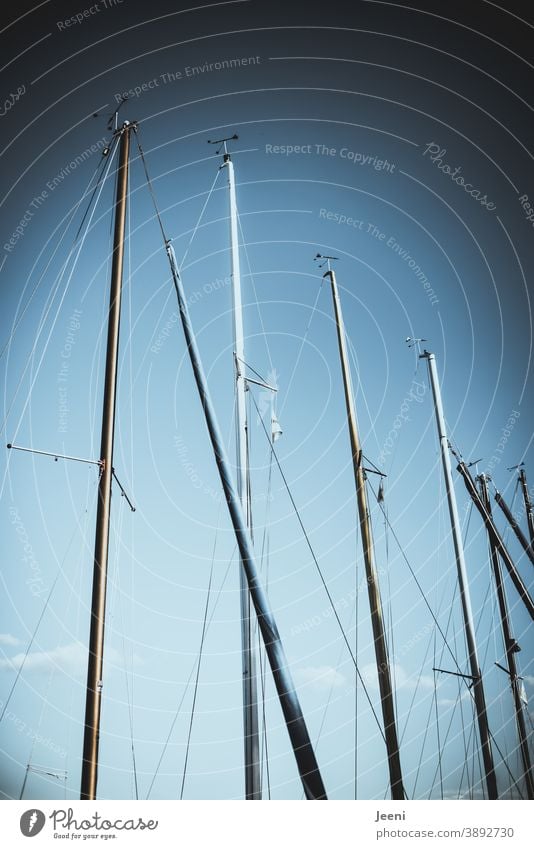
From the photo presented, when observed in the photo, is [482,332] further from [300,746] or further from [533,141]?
[300,746]

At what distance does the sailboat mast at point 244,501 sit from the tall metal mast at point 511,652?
2958 millimetres

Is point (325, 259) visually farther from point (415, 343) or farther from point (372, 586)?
point (372, 586)

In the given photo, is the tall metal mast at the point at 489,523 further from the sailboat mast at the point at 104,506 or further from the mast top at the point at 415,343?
the sailboat mast at the point at 104,506

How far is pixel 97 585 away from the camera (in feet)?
14.9

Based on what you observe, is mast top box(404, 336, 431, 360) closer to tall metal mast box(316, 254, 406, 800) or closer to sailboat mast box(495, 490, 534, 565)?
tall metal mast box(316, 254, 406, 800)

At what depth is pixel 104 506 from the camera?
15.5 feet

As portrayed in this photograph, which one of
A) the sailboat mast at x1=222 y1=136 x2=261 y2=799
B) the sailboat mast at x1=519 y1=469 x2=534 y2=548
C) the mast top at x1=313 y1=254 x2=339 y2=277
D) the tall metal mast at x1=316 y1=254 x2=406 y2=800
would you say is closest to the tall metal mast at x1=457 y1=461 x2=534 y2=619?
the sailboat mast at x1=519 y1=469 x2=534 y2=548

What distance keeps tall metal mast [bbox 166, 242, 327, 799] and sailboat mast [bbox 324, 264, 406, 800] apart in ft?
4.97

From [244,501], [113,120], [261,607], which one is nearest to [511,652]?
[244,501]

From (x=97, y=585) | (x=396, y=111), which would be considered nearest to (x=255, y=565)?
(x=97, y=585)

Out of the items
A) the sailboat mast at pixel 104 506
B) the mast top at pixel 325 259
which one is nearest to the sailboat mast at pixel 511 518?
the mast top at pixel 325 259

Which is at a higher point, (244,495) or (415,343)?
(415,343)

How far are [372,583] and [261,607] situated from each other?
179 cm
